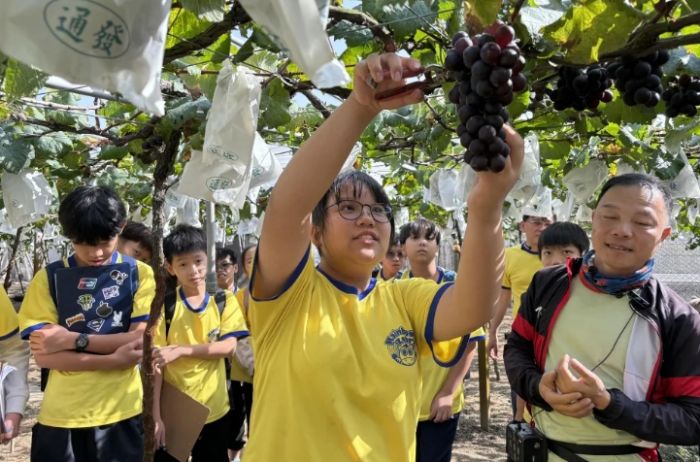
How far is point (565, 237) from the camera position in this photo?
3391 millimetres

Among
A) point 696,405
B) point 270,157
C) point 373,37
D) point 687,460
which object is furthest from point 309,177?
point 687,460

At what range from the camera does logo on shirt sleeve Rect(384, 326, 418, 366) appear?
136 cm

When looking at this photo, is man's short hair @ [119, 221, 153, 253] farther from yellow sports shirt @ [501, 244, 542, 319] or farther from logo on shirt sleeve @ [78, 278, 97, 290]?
yellow sports shirt @ [501, 244, 542, 319]

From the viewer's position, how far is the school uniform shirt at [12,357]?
7.59 ft

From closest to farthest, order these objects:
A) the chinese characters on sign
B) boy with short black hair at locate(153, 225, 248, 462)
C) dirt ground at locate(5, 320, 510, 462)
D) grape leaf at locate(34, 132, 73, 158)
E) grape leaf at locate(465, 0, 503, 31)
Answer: the chinese characters on sign, grape leaf at locate(465, 0, 503, 31), boy with short black hair at locate(153, 225, 248, 462), grape leaf at locate(34, 132, 73, 158), dirt ground at locate(5, 320, 510, 462)

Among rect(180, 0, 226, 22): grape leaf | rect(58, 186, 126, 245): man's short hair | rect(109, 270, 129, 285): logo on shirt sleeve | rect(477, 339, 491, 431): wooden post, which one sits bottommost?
rect(477, 339, 491, 431): wooden post

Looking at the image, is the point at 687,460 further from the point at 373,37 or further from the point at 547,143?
the point at 373,37

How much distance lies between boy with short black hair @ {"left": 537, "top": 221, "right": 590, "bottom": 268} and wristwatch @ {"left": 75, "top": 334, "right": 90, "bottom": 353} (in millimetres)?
2582

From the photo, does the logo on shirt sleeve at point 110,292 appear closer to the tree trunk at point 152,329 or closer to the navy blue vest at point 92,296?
the navy blue vest at point 92,296

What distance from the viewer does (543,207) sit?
16.1 ft

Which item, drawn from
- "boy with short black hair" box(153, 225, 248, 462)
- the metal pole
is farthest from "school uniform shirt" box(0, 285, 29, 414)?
the metal pole

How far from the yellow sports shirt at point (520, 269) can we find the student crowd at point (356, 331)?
3.86 ft

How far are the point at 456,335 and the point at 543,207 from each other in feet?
12.7

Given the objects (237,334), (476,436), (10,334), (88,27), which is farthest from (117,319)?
(476,436)
